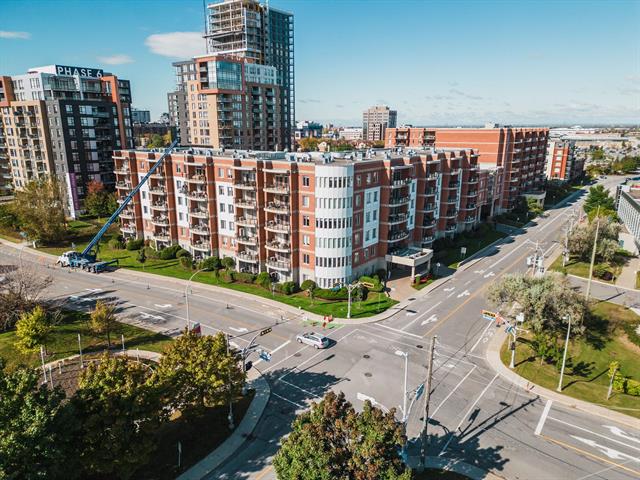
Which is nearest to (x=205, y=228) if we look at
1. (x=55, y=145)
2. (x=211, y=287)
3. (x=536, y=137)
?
(x=211, y=287)

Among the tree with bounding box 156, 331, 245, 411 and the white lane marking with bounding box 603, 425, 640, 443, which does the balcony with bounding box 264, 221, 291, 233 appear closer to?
the tree with bounding box 156, 331, 245, 411

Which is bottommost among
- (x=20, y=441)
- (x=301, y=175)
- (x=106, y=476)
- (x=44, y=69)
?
(x=106, y=476)

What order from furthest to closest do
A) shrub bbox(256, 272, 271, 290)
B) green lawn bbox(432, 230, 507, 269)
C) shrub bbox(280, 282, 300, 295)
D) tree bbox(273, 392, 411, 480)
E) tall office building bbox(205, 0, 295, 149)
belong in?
tall office building bbox(205, 0, 295, 149) → green lawn bbox(432, 230, 507, 269) → shrub bbox(256, 272, 271, 290) → shrub bbox(280, 282, 300, 295) → tree bbox(273, 392, 411, 480)

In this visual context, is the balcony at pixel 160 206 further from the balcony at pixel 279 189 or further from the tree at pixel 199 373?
the tree at pixel 199 373

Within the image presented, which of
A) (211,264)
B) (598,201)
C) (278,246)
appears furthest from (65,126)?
(598,201)

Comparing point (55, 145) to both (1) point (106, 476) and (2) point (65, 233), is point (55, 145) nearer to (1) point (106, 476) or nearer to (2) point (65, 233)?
(2) point (65, 233)

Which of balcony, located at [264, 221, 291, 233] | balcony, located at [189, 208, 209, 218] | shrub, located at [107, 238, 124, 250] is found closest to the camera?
balcony, located at [264, 221, 291, 233]

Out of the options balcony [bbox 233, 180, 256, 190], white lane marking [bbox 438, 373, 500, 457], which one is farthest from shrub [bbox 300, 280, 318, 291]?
white lane marking [bbox 438, 373, 500, 457]

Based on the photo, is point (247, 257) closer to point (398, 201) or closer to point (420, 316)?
point (398, 201)
